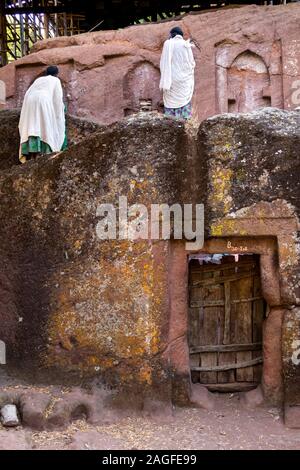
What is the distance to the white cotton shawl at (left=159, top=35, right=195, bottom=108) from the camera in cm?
958

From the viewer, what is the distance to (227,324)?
606 cm

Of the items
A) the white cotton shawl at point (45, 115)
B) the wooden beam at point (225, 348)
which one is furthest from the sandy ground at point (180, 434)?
the white cotton shawl at point (45, 115)

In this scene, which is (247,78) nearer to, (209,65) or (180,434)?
(209,65)

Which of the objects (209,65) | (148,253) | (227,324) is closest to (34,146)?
(148,253)

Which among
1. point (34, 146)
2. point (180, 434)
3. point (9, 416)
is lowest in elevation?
point (180, 434)

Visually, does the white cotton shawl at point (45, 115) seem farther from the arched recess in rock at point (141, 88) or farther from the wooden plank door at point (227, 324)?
the wooden plank door at point (227, 324)

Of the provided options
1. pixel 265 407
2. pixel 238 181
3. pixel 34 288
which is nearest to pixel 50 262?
pixel 34 288

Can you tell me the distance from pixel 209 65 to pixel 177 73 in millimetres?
1136

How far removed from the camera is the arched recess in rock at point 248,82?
10.6 meters

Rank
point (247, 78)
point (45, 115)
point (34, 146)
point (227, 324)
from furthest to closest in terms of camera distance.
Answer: point (247, 78) < point (45, 115) < point (34, 146) < point (227, 324)

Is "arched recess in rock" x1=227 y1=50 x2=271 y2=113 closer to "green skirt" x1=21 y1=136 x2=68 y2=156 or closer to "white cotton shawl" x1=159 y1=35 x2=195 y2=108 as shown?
"white cotton shawl" x1=159 y1=35 x2=195 y2=108

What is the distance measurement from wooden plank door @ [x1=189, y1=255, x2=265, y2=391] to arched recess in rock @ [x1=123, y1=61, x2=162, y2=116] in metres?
5.30

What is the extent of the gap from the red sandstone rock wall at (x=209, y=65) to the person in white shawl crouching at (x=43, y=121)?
2247 mm

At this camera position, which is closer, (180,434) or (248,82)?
(180,434)
